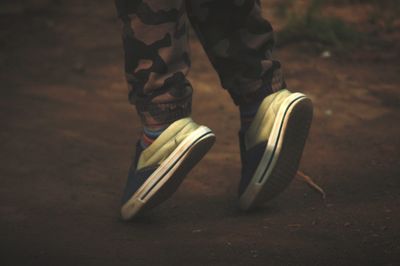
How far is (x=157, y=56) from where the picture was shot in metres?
1.49

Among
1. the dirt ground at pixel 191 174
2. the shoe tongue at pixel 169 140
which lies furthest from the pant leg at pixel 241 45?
the dirt ground at pixel 191 174

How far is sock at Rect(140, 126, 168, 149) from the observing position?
156 centimetres

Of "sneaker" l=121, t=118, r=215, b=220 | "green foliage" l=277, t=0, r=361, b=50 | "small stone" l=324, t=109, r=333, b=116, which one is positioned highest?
"sneaker" l=121, t=118, r=215, b=220

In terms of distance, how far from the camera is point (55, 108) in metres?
2.59

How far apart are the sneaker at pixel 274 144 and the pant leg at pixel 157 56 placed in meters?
0.19

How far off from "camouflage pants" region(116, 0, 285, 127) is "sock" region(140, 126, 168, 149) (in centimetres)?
2

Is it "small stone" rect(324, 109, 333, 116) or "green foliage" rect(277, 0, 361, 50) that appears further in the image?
"green foliage" rect(277, 0, 361, 50)

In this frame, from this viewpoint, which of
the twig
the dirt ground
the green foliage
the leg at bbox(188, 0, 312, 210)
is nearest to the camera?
the dirt ground

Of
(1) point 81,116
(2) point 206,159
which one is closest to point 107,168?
(2) point 206,159

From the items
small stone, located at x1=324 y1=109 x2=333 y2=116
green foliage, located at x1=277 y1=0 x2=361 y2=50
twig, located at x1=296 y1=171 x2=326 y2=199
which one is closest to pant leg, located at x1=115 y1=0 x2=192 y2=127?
twig, located at x1=296 y1=171 x2=326 y2=199

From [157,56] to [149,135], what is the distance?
19 cm

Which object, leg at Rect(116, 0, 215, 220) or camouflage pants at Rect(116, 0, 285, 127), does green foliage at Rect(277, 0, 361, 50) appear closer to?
camouflage pants at Rect(116, 0, 285, 127)

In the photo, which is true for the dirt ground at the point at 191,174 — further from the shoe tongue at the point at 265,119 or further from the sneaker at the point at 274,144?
the shoe tongue at the point at 265,119

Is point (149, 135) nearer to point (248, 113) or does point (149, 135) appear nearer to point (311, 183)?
point (248, 113)
